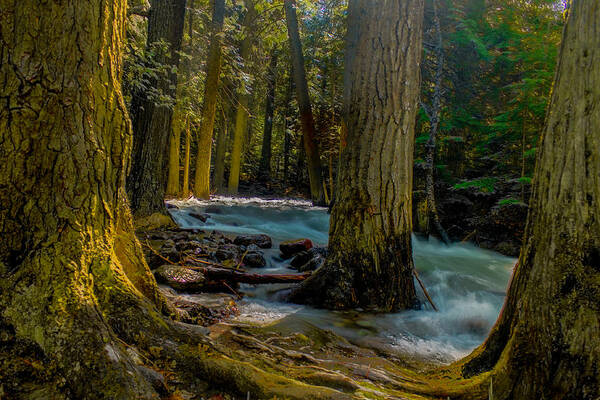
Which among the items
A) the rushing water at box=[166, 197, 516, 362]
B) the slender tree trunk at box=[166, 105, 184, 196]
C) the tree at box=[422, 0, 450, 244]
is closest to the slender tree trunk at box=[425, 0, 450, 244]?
the tree at box=[422, 0, 450, 244]

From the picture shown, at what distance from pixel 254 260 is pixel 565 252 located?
476 cm

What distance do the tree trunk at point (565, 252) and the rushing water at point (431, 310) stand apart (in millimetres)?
1943

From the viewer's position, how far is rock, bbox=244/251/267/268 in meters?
5.88

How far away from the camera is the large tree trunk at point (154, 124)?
676 centimetres

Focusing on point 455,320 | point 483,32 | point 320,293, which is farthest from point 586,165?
point 483,32

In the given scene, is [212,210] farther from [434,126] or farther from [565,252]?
[565,252]

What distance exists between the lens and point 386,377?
2.30 m

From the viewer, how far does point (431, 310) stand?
183 inches

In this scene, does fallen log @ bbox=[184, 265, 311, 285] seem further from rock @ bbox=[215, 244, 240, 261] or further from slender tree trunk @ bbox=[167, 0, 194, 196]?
slender tree trunk @ bbox=[167, 0, 194, 196]

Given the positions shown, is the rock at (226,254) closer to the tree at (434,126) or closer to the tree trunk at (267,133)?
the tree at (434,126)

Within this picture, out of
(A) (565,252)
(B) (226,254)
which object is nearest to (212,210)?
(B) (226,254)

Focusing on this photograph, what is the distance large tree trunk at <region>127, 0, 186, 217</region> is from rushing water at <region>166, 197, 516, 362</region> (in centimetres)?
185

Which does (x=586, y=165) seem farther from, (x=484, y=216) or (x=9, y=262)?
(x=484, y=216)

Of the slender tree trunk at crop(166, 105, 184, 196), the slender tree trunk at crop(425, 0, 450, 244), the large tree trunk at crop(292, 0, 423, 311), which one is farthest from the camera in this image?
the slender tree trunk at crop(166, 105, 184, 196)
